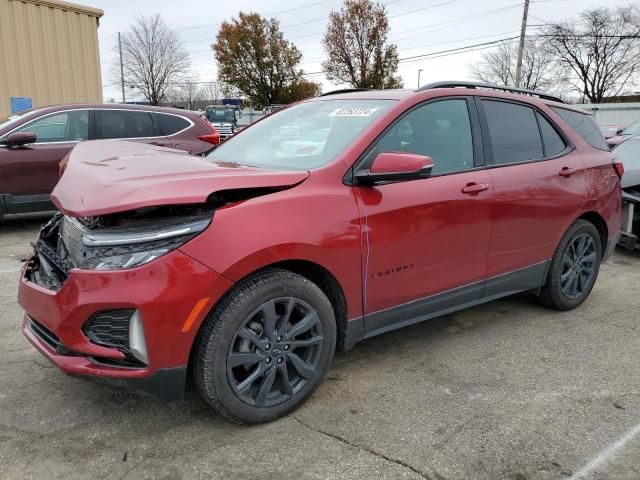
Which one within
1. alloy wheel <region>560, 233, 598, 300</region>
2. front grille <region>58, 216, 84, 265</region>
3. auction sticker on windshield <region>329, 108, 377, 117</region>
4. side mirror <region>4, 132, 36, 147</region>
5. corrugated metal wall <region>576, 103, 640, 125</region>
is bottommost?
alloy wheel <region>560, 233, 598, 300</region>

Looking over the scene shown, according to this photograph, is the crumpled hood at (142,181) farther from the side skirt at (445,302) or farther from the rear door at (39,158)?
the rear door at (39,158)

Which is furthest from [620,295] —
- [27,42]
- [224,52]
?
[224,52]

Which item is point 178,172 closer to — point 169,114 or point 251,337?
point 251,337

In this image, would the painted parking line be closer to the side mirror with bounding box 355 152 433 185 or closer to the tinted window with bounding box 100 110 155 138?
the side mirror with bounding box 355 152 433 185

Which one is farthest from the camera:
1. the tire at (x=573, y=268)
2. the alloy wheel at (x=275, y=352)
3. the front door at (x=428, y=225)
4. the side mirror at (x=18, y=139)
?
the side mirror at (x=18, y=139)

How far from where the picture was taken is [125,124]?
759 cm

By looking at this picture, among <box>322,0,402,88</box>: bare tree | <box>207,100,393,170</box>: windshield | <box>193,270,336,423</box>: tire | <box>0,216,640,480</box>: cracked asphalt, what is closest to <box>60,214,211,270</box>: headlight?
<box>193,270,336,423</box>: tire

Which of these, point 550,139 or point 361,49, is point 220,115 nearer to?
point 361,49

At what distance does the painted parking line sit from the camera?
236 cm

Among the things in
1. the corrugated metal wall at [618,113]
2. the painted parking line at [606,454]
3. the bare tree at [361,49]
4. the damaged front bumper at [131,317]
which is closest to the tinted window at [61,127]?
the damaged front bumper at [131,317]

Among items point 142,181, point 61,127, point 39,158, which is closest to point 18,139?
point 39,158

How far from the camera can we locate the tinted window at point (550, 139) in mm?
4039

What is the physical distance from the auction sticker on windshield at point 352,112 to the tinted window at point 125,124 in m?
5.05

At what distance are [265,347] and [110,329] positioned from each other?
698mm
